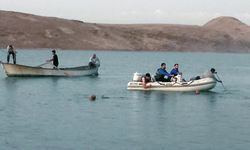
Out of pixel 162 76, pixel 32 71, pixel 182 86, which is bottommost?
pixel 182 86

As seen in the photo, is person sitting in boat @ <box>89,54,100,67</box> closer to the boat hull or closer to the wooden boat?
the wooden boat

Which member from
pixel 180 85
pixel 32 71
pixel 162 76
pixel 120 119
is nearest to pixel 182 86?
pixel 180 85

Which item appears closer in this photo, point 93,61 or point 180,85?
point 180,85

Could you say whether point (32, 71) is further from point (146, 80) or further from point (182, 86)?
point (182, 86)

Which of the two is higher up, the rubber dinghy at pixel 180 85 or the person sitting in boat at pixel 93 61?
the person sitting in boat at pixel 93 61

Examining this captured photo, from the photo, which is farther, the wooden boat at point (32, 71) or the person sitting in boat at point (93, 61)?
the person sitting in boat at point (93, 61)

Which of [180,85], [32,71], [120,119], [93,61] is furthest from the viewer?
[93,61]

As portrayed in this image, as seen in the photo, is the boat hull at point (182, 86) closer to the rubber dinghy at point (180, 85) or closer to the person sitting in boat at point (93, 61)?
the rubber dinghy at point (180, 85)

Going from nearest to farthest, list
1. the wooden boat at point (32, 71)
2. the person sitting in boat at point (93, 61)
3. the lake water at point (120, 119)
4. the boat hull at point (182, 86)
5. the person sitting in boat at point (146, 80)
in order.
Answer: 1. the lake water at point (120, 119)
2. the boat hull at point (182, 86)
3. the person sitting in boat at point (146, 80)
4. the wooden boat at point (32, 71)
5. the person sitting in boat at point (93, 61)

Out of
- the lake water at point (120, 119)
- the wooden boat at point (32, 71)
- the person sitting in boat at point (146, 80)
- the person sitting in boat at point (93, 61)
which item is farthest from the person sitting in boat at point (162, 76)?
the person sitting in boat at point (93, 61)

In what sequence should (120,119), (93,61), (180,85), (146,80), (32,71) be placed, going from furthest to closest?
(93,61)
(32,71)
(146,80)
(180,85)
(120,119)

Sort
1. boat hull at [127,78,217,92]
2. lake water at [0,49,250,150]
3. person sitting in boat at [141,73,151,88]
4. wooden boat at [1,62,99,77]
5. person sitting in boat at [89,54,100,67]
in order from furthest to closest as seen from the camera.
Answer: person sitting in boat at [89,54,100,67] < wooden boat at [1,62,99,77] < person sitting in boat at [141,73,151,88] < boat hull at [127,78,217,92] < lake water at [0,49,250,150]

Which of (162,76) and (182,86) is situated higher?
(162,76)

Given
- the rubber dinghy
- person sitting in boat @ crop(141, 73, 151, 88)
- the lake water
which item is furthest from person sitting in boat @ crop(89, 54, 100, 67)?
person sitting in boat @ crop(141, 73, 151, 88)
